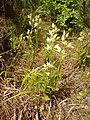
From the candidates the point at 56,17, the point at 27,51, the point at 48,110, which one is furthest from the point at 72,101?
the point at 56,17

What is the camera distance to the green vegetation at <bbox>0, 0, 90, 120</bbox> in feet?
7.61

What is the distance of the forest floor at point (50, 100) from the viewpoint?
229 centimetres

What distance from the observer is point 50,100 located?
2.39 meters

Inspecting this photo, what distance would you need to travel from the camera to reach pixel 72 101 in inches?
95.3

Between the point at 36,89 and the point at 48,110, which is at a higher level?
the point at 36,89

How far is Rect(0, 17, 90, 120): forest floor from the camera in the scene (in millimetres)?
2285

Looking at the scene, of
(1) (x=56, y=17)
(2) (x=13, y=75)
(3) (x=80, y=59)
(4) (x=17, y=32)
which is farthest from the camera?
(1) (x=56, y=17)

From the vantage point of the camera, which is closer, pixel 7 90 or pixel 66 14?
pixel 7 90

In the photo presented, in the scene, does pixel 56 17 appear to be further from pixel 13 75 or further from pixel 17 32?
pixel 13 75

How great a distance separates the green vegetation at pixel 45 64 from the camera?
7.61 ft

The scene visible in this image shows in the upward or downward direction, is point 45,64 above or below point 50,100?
above

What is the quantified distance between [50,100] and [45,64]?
32 cm

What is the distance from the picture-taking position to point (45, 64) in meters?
2.38

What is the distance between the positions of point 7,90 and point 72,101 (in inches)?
22.7
